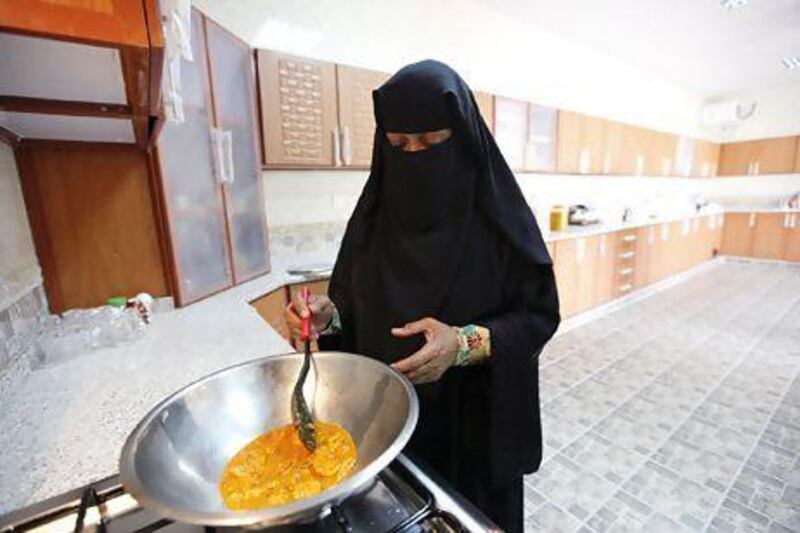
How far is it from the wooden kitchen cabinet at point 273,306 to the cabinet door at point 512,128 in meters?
2.09

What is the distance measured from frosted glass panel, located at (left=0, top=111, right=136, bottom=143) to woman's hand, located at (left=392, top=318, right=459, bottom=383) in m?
0.94

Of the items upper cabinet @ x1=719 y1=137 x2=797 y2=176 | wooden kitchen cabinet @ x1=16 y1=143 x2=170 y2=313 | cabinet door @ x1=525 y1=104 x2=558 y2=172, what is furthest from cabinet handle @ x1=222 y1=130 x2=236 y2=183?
upper cabinet @ x1=719 y1=137 x2=797 y2=176

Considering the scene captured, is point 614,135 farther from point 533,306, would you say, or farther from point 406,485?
point 406,485

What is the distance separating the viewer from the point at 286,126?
6.91ft

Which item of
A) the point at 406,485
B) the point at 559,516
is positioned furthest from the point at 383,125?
the point at 559,516

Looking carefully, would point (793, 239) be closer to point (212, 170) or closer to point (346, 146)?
point (346, 146)

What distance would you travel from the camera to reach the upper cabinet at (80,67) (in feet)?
1.29

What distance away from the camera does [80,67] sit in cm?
65

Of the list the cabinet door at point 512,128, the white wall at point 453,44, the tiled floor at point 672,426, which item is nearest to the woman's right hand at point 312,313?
the tiled floor at point 672,426

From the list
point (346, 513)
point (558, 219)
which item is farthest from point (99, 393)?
point (558, 219)

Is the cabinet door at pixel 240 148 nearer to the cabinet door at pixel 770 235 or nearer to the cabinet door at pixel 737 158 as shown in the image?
the cabinet door at pixel 770 235

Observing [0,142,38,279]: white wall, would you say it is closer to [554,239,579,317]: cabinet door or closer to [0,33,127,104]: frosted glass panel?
[0,33,127,104]: frosted glass panel

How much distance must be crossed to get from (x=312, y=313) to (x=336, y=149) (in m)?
1.64

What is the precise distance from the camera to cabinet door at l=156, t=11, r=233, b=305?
1.40 metres
